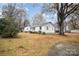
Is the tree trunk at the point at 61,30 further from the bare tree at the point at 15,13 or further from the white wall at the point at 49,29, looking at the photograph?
the bare tree at the point at 15,13

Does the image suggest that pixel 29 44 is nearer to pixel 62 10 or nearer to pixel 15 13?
pixel 15 13

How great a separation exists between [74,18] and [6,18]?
0.64 metres

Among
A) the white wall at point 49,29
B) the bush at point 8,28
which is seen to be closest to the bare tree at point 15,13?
the bush at point 8,28

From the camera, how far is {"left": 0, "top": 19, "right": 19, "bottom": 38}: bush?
196 cm

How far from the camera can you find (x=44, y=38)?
1976 millimetres

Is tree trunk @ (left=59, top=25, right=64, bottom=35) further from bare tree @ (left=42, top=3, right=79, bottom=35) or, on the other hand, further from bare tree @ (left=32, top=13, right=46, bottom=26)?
bare tree @ (left=32, top=13, right=46, bottom=26)

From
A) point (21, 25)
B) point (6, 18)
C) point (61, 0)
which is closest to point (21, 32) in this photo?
point (21, 25)

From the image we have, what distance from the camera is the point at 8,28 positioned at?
197 cm

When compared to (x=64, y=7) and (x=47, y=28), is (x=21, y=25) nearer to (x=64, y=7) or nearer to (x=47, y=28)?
(x=47, y=28)

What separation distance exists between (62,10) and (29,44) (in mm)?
447

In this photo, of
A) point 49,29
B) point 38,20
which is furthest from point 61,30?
point 38,20

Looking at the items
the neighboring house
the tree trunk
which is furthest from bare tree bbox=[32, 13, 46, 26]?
the tree trunk

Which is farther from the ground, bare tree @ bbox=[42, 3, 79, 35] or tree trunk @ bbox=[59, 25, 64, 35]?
bare tree @ bbox=[42, 3, 79, 35]

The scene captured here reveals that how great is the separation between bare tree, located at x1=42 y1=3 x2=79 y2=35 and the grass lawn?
0.12m
